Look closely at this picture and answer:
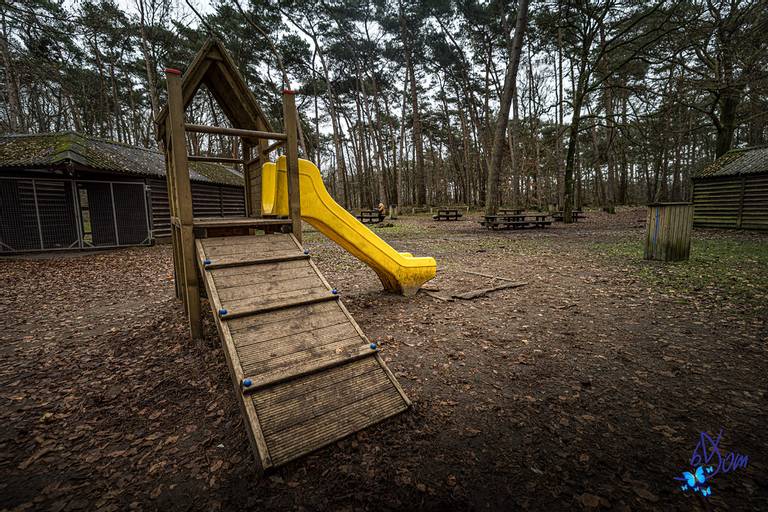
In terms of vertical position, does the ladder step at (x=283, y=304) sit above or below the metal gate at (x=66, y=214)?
below

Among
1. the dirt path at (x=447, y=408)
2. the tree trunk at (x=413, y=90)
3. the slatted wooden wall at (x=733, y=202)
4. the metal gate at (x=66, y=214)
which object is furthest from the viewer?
the tree trunk at (x=413, y=90)

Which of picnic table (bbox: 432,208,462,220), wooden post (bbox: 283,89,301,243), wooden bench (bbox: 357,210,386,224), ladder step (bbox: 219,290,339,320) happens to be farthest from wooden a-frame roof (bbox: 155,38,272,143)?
picnic table (bbox: 432,208,462,220)

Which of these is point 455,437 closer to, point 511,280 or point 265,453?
point 265,453

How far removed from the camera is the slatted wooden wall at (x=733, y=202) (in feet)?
44.1

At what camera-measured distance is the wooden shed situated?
1348 centimetres

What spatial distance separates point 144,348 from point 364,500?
→ 3738mm

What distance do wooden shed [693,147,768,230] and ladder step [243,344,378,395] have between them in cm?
1888

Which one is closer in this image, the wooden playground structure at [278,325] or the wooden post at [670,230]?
the wooden playground structure at [278,325]

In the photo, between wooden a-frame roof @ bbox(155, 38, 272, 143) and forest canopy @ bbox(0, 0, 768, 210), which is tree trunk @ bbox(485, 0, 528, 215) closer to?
forest canopy @ bbox(0, 0, 768, 210)

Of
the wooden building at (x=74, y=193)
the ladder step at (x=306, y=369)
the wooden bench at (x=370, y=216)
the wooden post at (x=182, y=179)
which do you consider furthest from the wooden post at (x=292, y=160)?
the wooden bench at (x=370, y=216)

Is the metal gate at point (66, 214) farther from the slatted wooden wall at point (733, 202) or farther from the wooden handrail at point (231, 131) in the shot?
the slatted wooden wall at point (733, 202)

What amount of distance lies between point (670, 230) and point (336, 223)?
794 cm

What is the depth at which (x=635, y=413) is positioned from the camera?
2664mm

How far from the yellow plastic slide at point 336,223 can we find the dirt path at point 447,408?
526mm
